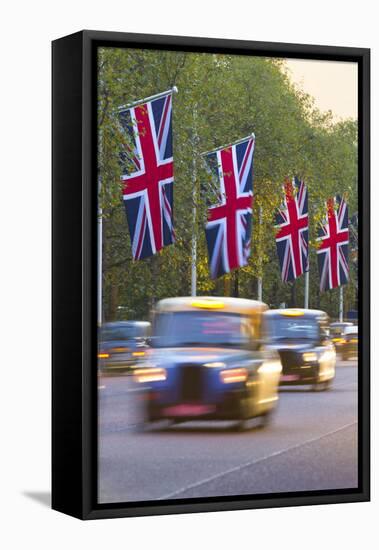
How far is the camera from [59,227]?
55.2 ft

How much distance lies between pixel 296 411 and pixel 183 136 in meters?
3.24

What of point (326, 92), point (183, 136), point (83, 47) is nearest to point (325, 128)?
point (326, 92)

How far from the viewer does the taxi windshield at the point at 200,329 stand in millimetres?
16672

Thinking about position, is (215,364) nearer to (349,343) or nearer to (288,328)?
(288,328)

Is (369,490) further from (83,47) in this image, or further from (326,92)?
(83,47)

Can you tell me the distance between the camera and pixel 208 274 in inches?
668

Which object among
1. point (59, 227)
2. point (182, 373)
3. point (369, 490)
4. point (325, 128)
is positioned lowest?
point (369, 490)

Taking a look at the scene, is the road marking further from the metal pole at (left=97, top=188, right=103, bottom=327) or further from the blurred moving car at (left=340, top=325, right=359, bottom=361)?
the metal pole at (left=97, top=188, right=103, bottom=327)

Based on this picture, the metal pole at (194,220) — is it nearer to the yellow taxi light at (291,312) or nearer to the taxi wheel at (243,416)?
the yellow taxi light at (291,312)

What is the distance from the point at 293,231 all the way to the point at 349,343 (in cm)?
140

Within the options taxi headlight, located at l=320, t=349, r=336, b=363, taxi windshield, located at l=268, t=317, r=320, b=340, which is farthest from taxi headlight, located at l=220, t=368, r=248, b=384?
taxi headlight, located at l=320, t=349, r=336, b=363

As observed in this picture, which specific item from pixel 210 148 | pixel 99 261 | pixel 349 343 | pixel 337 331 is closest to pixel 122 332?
pixel 99 261

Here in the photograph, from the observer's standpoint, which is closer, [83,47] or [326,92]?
[83,47]

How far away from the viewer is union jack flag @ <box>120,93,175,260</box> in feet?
54.2
